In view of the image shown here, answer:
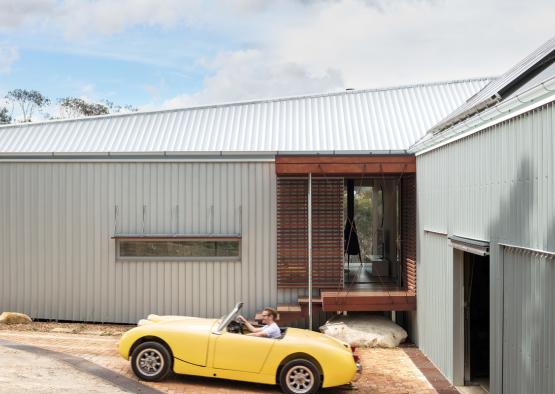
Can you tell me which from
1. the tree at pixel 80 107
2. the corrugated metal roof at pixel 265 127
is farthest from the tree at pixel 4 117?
the corrugated metal roof at pixel 265 127

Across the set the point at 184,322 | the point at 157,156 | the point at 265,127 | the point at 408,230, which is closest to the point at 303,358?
the point at 184,322

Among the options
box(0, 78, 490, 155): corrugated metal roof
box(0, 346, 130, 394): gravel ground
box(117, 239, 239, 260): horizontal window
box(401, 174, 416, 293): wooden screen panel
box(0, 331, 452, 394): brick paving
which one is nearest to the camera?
box(0, 346, 130, 394): gravel ground

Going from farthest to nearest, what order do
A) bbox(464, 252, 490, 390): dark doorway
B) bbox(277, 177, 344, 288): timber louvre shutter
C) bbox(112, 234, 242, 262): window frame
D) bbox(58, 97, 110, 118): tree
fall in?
bbox(58, 97, 110, 118): tree < bbox(112, 234, 242, 262): window frame < bbox(277, 177, 344, 288): timber louvre shutter < bbox(464, 252, 490, 390): dark doorway

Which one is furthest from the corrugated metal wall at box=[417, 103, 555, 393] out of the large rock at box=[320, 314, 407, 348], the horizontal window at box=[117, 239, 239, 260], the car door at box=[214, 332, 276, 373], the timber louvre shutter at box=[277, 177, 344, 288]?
the horizontal window at box=[117, 239, 239, 260]

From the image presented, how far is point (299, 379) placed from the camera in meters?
9.62

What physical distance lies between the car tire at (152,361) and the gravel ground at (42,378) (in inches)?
23.1

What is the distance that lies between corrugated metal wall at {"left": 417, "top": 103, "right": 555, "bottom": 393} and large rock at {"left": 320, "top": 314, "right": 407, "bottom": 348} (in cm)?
188

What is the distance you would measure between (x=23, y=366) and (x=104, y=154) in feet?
20.3

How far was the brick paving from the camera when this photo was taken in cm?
998

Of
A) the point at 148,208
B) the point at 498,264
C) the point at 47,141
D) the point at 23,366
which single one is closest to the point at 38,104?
the point at 47,141

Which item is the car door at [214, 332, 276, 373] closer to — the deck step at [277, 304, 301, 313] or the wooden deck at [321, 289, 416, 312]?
the wooden deck at [321, 289, 416, 312]

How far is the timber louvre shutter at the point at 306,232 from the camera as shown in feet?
48.7

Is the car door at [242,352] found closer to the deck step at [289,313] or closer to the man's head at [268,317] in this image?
the man's head at [268,317]

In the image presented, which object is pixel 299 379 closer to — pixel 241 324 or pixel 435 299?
pixel 241 324
